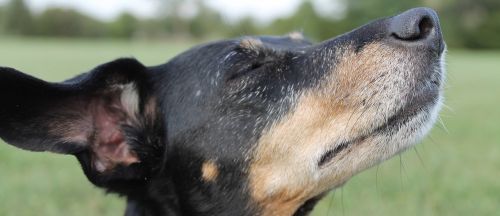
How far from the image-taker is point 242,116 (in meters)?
A: 4.24

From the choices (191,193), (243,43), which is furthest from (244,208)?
(243,43)

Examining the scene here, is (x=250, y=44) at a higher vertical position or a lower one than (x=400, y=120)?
higher

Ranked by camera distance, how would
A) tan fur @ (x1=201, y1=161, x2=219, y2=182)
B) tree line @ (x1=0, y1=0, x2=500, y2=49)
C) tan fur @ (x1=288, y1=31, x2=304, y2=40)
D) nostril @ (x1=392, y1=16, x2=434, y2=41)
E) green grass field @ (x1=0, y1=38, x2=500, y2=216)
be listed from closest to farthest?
nostril @ (x1=392, y1=16, x2=434, y2=41) < tan fur @ (x1=201, y1=161, x2=219, y2=182) < tan fur @ (x1=288, y1=31, x2=304, y2=40) < green grass field @ (x1=0, y1=38, x2=500, y2=216) < tree line @ (x1=0, y1=0, x2=500, y2=49)

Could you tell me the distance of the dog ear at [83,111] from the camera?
3705mm

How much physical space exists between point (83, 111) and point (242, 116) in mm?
992

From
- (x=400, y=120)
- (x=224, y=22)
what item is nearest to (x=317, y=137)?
(x=400, y=120)

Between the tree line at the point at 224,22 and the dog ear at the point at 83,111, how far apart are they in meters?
50.3

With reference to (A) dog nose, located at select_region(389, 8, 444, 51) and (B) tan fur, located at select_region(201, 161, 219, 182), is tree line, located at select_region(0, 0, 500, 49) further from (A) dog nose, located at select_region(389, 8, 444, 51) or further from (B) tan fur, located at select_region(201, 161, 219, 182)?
(A) dog nose, located at select_region(389, 8, 444, 51)

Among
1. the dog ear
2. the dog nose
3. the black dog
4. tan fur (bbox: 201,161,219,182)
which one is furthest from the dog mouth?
the dog ear

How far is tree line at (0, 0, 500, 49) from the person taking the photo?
2886 inches

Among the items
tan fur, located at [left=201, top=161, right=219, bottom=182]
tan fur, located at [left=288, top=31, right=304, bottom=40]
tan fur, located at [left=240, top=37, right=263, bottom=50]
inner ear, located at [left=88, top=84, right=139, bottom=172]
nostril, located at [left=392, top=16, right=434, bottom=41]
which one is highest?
nostril, located at [left=392, top=16, right=434, bottom=41]

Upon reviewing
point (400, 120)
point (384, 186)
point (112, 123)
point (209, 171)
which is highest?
point (400, 120)

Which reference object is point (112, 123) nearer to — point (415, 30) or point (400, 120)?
point (400, 120)

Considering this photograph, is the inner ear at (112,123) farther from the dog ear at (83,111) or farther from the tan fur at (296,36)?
the tan fur at (296,36)
